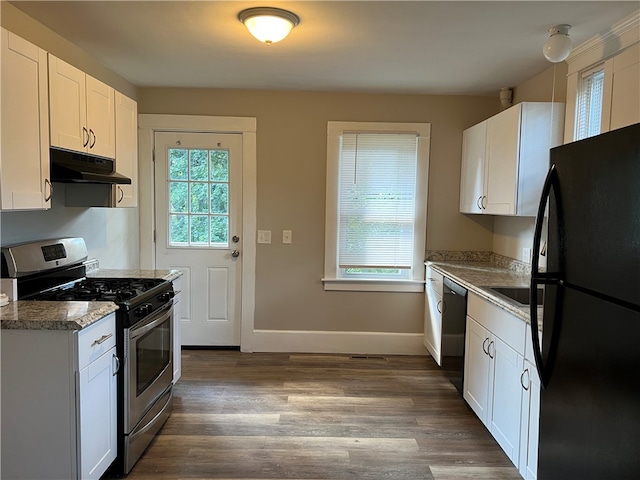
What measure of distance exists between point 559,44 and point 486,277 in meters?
1.54

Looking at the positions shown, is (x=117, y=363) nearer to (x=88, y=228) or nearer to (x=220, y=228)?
(x=88, y=228)

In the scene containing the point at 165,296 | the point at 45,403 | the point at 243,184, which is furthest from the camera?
the point at 243,184

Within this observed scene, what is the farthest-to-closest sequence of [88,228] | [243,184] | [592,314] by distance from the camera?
[243,184] → [88,228] → [592,314]

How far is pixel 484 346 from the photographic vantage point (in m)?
2.62

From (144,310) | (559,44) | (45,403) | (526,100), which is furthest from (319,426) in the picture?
(526,100)

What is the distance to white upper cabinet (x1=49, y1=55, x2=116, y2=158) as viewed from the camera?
2.17 metres

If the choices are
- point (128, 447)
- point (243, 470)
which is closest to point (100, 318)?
point (128, 447)

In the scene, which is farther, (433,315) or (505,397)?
(433,315)

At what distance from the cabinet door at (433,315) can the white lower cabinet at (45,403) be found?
2567 millimetres

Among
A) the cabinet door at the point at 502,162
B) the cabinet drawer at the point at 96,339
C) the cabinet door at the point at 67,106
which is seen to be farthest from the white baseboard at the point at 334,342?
the cabinet door at the point at 67,106

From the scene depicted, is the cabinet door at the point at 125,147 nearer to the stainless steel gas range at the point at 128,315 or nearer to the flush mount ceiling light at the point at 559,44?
the stainless steel gas range at the point at 128,315

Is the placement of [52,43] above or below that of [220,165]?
above

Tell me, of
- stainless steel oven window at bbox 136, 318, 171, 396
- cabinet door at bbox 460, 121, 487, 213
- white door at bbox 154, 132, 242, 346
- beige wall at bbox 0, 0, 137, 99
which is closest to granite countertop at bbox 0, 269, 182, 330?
stainless steel oven window at bbox 136, 318, 171, 396

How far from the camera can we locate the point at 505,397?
2316 millimetres
